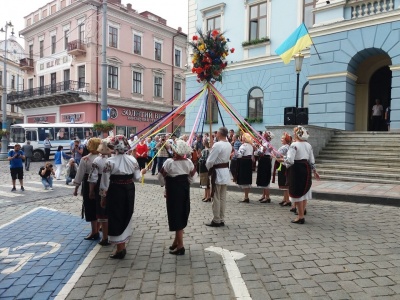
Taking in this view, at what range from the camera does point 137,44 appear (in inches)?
1363

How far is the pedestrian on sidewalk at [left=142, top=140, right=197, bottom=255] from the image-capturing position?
16.8ft

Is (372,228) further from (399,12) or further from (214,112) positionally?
(214,112)

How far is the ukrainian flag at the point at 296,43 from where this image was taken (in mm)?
14719

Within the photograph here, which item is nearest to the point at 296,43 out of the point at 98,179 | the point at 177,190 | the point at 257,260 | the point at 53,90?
the point at 177,190

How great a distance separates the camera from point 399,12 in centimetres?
1383

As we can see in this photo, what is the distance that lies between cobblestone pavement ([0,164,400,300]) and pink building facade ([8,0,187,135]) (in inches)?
965

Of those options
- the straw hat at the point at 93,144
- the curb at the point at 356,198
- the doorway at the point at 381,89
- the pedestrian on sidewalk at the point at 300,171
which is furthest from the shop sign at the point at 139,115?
the pedestrian on sidewalk at the point at 300,171

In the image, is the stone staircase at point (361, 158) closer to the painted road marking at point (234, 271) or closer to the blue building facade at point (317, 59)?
the blue building facade at point (317, 59)

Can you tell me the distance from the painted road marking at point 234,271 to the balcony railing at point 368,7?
1373cm

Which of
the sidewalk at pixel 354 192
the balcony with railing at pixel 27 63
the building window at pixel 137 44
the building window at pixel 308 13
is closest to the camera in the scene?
the sidewalk at pixel 354 192

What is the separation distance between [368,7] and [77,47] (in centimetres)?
2451

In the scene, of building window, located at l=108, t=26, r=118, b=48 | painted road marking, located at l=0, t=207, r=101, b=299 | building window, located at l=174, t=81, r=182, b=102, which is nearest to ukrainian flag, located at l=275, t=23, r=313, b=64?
painted road marking, located at l=0, t=207, r=101, b=299

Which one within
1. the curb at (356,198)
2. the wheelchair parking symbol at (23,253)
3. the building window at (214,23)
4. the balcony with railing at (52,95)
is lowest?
the wheelchair parking symbol at (23,253)

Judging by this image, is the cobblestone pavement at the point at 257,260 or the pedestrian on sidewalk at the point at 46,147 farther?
the pedestrian on sidewalk at the point at 46,147
